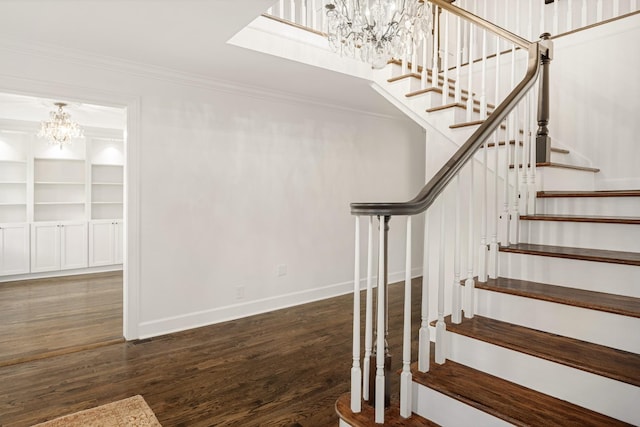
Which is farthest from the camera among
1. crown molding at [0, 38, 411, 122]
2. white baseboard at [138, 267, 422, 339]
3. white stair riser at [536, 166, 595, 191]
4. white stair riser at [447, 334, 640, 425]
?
white baseboard at [138, 267, 422, 339]

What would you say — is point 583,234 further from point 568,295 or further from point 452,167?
point 452,167

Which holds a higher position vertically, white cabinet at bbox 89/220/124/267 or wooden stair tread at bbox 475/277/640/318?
wooden stair tread at bbox 475/277/640/318

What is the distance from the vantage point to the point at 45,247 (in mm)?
6066

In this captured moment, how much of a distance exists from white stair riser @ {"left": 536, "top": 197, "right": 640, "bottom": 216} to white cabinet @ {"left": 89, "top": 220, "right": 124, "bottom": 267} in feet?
22.0

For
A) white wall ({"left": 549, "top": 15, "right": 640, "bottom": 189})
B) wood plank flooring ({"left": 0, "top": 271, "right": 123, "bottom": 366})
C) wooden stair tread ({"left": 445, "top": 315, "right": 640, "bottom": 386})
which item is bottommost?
wood plank flooring ({"left": 0, "top": 271, "right": 123, "bottom": 366})

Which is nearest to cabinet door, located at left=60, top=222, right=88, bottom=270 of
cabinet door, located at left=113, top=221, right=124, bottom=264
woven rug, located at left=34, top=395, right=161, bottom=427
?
cabinet door, located at left=113, top=221, right=124, bottom=264

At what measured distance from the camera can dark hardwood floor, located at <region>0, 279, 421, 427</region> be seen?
89.7 inches

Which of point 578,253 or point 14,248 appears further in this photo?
point 14,248

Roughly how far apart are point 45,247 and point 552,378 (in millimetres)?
7099

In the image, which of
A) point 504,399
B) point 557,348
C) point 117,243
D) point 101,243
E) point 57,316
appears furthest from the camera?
point 117,243

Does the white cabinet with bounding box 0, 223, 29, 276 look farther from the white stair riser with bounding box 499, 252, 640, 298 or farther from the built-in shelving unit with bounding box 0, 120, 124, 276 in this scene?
the white stair riser with bounding box 499, 252, 640, 298

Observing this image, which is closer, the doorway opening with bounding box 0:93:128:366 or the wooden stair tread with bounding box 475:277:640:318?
the wooden stair tread with bounding box 475:277:640:318

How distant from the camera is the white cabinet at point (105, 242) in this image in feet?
21.4

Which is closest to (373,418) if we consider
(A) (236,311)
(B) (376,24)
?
(B) (376,24)
